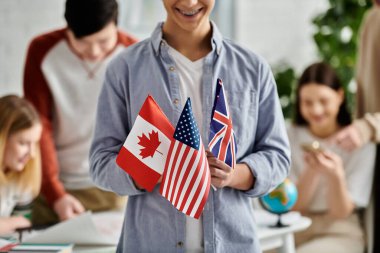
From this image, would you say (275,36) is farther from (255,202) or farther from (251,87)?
(251,87)

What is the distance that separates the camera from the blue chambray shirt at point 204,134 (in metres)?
1.50

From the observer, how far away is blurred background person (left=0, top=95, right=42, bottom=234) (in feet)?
7.82

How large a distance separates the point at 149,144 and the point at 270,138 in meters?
0.32

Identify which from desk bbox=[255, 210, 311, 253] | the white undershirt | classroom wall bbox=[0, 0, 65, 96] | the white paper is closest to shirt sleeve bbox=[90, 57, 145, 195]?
the white undershirt

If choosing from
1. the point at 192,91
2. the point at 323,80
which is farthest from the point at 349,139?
the point at 192,91

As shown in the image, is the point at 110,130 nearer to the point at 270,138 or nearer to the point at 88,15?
the point at 270,138

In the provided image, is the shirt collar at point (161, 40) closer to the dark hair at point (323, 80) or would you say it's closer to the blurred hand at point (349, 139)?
the blurred hand at point (349, 139)

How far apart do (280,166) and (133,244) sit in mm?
399

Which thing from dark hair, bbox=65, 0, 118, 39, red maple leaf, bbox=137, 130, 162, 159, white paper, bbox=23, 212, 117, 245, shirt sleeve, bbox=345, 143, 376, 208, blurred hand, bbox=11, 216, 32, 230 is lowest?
shirt sleeve, bbox=345, 143, 376, 208

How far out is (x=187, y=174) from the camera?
1.41 metres

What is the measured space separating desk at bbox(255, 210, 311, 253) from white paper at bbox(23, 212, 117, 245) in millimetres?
567

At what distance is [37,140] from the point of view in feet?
8.09

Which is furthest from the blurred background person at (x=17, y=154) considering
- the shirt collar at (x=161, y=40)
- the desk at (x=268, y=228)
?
the shirt collar at (x=161, y=40)

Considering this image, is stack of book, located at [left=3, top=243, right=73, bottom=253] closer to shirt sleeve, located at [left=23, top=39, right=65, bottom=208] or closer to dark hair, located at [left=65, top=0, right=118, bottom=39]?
shirt sleeve, located at [left=23, top=39, right=65, bottom=208]
